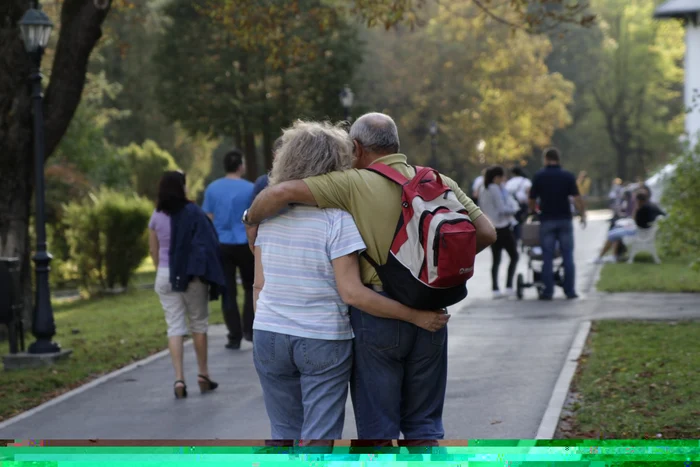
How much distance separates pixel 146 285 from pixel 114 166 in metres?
10.9

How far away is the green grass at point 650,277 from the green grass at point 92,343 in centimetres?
622

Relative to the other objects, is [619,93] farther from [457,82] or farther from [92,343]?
[92,343]

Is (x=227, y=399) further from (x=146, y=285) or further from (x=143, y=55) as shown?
(x=143, y=55)

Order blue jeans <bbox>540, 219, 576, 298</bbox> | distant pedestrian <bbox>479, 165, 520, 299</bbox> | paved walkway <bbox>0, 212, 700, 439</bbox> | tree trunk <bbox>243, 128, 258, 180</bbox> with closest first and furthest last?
paved walkway <bbox>0, 212, 700, 439</bbox> < blue jeans <bbox>540, 219, 576, 298</bbox> < distant pedestrian <bbox>479, 165, 520, 299</bbox> < tree trunk <bbox>243, 128, 258, 180</bbox>

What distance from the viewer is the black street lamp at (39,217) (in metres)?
11.8

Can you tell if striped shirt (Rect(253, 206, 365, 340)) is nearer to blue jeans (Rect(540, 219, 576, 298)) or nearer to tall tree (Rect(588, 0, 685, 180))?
blue jeans (Rect(540, 219, 576, 298))

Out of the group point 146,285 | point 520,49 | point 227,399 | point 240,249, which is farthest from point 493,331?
point 520,49

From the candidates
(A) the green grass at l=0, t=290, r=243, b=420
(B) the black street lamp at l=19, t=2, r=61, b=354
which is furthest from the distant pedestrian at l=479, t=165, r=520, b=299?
(B) the black street lamp at l=19, t=2, r=61, b=354

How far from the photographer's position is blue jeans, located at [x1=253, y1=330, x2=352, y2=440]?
4.64m

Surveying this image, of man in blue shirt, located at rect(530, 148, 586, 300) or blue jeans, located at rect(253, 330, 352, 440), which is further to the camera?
man in blue shirt, located at rect(530, 148, 586, 300)

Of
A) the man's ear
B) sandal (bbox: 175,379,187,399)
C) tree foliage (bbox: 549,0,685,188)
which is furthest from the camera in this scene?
tree foliage (bbox: 549,0,685,188)

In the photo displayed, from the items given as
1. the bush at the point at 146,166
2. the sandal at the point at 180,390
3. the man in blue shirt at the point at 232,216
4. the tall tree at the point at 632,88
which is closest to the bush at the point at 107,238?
the man in blue shirt at the point at 232,216

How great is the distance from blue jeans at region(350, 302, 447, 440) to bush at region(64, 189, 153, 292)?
59.5 feet

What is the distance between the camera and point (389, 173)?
15.5ft
